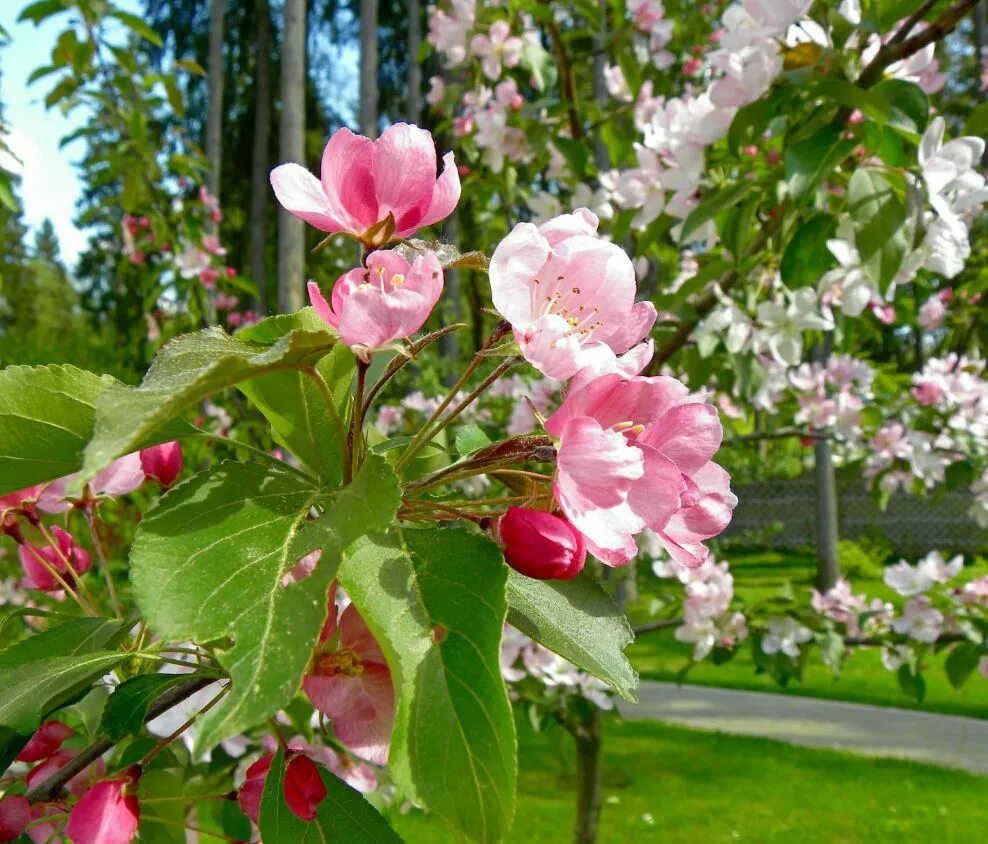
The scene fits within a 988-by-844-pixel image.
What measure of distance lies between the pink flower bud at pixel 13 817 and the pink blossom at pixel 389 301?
1.46 ft

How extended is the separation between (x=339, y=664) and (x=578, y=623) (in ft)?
0.55

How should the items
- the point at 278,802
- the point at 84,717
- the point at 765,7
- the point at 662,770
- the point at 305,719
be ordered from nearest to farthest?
1. the point at 278,802
2. the point at 84,717
3. the point at 305,719
4. the point at 765,7
5. the point at 662,770

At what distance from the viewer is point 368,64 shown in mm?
7734

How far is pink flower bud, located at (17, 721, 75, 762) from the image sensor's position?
0.82 meters

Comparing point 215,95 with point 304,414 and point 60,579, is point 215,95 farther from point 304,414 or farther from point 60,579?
point 304,414

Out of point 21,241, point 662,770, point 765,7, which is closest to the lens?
point 765,7

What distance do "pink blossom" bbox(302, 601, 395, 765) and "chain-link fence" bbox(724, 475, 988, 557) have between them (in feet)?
46.2

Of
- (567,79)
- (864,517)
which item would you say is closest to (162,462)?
(567,79)

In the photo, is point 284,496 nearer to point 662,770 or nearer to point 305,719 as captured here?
point 305,719

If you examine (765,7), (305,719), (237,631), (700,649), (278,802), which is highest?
(765,7)

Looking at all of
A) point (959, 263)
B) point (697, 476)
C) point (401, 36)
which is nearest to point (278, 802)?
point (697, 476)

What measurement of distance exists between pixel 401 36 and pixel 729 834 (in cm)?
1359

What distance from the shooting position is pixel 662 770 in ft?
17.9

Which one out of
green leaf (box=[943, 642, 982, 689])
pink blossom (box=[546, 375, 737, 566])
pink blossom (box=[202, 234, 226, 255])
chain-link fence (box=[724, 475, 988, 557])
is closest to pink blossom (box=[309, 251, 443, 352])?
pink blossom (box=[546, 375, 737, 566])
